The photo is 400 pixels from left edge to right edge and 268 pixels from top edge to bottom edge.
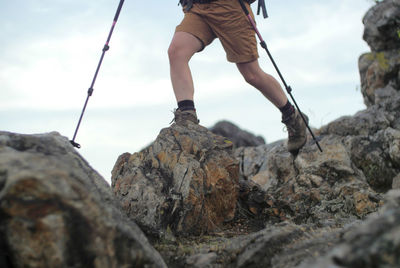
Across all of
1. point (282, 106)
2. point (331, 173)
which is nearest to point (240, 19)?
point (282, 106)

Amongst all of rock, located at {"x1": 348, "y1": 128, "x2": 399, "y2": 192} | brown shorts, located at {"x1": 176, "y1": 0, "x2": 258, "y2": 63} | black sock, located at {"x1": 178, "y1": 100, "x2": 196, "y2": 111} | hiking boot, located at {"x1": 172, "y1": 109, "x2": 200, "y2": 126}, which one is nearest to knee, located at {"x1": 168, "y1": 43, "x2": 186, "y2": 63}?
brown shorts, located at {"x1": 176, "y1": 0, "x2": 258, "y2": 63}

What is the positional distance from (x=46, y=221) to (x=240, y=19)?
4.81 metres

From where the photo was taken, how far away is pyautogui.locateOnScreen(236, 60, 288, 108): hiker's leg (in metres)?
6.48

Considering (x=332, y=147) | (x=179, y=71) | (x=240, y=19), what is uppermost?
(x=240, y=19)

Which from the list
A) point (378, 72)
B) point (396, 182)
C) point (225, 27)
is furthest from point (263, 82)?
point (378, 72)

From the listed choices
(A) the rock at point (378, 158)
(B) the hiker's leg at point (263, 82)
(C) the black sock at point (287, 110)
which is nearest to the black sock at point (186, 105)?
(B) the hiker's leg at point (263, 82)

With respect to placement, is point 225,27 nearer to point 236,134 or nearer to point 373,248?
point 373,248

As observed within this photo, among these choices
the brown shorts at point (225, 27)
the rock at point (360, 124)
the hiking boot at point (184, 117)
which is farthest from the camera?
the rock at point (360, 124)

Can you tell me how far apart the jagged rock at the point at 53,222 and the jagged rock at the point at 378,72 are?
10.6 metres

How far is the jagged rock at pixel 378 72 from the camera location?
38.2 ft

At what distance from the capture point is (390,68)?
11742 mm

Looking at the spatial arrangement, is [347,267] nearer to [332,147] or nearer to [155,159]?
[155,159]

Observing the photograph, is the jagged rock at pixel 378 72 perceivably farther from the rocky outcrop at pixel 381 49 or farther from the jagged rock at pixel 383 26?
the jagged rock at pixel 383 26

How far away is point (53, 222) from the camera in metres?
2.37
